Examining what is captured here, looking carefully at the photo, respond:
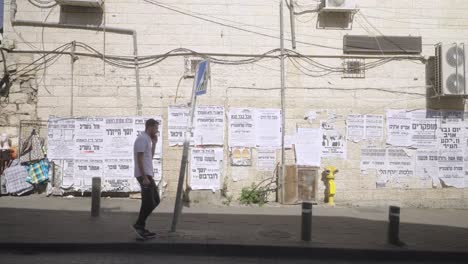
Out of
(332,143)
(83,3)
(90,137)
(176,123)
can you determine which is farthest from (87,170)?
(332,143)

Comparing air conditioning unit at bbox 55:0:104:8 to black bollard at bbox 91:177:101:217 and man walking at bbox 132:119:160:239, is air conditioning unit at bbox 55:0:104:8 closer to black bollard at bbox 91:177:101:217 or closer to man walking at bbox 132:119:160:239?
black bollard at bbox 91:177:101:217

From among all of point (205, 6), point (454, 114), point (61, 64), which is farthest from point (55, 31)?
point (454, 114)

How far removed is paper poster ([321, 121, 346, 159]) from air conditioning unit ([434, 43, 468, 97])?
2814 mm

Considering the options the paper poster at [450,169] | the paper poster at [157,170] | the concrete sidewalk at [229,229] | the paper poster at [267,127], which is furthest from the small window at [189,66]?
the paper poster at [450,169]

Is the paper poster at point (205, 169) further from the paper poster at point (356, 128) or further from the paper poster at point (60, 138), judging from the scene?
the paper poster at point (356, 128)

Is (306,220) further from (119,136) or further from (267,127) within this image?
(119,136)

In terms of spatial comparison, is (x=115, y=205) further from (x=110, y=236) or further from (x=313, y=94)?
(x=313, y=94)

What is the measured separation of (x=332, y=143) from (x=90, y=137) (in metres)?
6.30

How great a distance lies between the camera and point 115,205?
10.0 metres

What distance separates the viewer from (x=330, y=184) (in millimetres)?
10883

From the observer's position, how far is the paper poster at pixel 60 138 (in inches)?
429

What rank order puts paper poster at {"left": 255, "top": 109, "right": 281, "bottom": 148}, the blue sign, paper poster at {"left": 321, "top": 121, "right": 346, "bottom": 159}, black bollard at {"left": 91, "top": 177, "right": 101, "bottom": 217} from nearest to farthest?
the blue sign, black bollard at {"left": 91, "top": 177, "right": 101, "bottom": 217}, paper poster at {"left": 255, "top": 109, "right": 281, "bottom": 148}, paper poster at {"left": 321, "top": 121, "right": 346, "bottom": 159}

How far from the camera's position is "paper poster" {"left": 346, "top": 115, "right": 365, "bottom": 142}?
11.2 metres

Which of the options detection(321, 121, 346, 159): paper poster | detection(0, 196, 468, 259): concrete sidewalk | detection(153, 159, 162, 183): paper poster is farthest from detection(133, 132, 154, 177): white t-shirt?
detection(321, 121, 346, 159): paper poster
